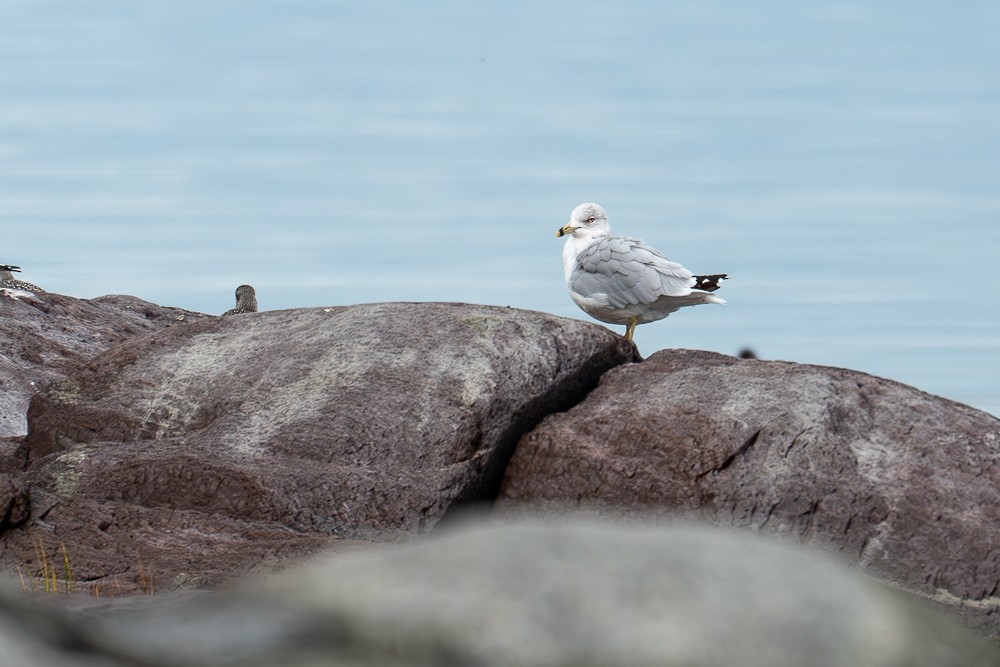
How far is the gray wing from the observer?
37.0ft

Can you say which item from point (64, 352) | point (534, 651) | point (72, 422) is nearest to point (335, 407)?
point (72, 422)

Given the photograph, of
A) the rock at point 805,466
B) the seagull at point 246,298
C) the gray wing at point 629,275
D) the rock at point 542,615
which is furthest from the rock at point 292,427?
the seagull at point 246,298

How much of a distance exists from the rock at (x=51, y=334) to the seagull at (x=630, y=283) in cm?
514

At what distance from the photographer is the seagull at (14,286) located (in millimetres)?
14703

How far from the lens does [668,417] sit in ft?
29.0

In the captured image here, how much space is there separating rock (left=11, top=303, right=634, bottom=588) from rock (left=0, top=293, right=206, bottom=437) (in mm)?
1851

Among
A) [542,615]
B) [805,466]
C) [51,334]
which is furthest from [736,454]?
[51,334]

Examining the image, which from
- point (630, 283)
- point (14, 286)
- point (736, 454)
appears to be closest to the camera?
point (736, 454)

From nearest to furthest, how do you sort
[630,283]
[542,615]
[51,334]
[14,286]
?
[542,615] → [630,283] → [51,334] → [14,286]

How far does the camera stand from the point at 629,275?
11.3 meters

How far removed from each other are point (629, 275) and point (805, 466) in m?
3.39

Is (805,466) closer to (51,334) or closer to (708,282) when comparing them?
(708,282)

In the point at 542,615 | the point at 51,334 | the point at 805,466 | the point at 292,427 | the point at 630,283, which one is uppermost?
the point at 630,283

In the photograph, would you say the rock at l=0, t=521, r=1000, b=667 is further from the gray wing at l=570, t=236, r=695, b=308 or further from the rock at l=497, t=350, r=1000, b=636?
the gray wing at l=570, t=236, r=695, b=308
